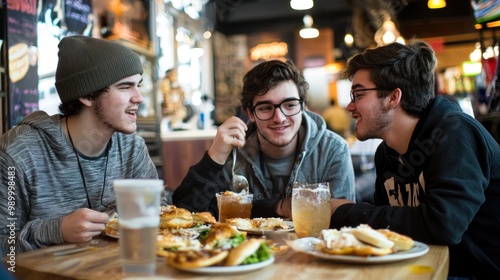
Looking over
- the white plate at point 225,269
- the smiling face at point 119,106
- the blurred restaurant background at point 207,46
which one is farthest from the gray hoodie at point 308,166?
the white plate at point 225,269

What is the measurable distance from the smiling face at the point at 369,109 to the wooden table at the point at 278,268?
71 cm

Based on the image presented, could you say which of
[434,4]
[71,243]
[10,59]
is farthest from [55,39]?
[434,4]

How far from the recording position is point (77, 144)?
86.3 inches

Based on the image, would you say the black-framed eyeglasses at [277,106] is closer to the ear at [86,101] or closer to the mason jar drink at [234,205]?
the mason jar drink at [234,205]

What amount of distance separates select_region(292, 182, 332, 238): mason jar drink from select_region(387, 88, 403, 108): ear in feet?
1.89

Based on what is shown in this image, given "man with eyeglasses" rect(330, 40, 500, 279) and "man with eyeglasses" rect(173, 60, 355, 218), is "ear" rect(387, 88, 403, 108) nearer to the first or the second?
"man with eyeglasses" rect(330, 40, 500, 279)

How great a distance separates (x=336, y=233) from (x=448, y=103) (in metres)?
0.86

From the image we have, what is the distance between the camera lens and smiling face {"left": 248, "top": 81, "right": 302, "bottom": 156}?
2439 millimetres

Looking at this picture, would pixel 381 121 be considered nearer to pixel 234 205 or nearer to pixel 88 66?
pixel 234 205

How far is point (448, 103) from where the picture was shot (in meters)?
1.93

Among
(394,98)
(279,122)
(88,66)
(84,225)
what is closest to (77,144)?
(88,66)

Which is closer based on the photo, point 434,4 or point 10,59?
point 10,59

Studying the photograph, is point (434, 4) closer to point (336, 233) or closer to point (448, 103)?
point (448, 103)

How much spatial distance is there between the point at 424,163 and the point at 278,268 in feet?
2.75
